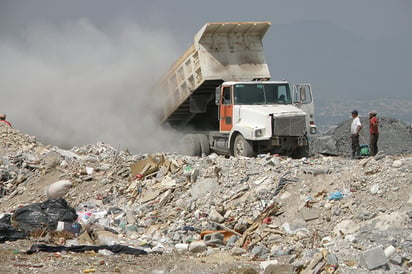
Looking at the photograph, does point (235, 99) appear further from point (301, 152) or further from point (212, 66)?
point (301, 152)

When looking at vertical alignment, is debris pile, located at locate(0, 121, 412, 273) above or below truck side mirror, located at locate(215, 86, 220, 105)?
below

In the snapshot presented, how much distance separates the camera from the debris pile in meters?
7.57

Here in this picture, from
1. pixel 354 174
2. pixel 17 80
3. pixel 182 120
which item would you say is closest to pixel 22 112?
pixel 17 80

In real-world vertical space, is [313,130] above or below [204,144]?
above

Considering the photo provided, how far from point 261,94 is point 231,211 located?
5.32 metres

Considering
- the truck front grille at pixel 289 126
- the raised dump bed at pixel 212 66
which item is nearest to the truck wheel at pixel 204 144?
the raised dump bed at pixel 212 66

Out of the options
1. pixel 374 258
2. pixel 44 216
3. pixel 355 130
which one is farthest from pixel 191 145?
pixel 374 258

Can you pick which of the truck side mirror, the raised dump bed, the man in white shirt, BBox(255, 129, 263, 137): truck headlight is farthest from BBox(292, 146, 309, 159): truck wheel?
the raised dump bed

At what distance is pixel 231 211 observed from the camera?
941 centimetres

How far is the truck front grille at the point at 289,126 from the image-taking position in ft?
43.6

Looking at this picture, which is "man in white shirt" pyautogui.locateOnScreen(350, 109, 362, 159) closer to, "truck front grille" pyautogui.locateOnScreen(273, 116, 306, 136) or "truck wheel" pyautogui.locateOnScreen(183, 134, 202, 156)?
"truck front grille" pyautogui.locateOnScreen(273, 116, 306, 136)

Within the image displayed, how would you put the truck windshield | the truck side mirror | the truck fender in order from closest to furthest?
1. the truck fender
2. the truck windshield
3. the truck side mirror

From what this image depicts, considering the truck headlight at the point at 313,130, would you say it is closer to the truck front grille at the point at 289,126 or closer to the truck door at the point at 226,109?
the truck front grille at the point at 289,126

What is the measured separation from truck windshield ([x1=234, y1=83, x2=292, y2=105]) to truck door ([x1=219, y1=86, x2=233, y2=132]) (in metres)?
0.19
